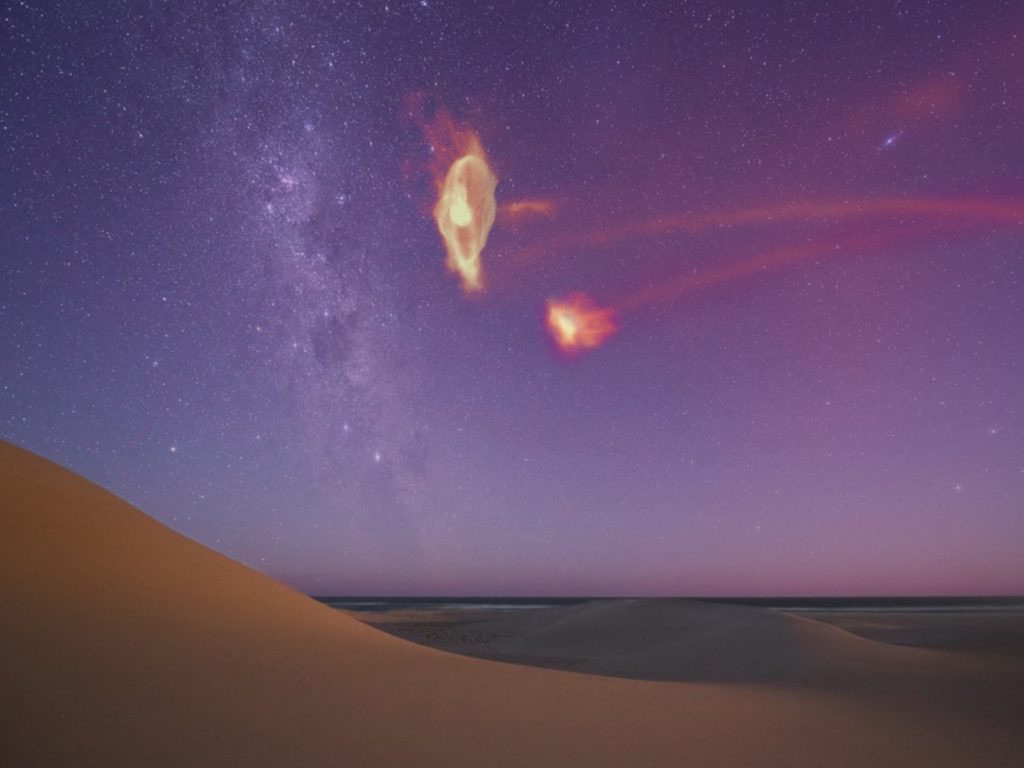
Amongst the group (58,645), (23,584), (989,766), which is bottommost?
(989,766)

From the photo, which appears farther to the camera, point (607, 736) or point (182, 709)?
point (607, 736)

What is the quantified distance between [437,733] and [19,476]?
231 inches

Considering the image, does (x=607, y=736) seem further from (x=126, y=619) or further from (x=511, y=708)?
(x=126, y=619)

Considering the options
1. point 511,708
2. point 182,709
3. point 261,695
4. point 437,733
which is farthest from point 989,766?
point 182,709

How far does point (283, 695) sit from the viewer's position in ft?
15.0

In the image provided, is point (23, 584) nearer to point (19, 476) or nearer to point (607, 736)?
point (19, 476)

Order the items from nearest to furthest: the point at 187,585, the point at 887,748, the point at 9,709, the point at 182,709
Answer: the point at 9,709 < the point at 182,709 < the point at 887,748 < the point at 187,585

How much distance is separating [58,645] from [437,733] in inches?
111

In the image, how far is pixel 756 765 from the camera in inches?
194

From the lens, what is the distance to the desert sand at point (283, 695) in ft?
12.3

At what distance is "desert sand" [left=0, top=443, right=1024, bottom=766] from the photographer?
376cm

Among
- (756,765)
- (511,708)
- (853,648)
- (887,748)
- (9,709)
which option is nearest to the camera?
(9,709)

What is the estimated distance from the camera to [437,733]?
14.8ft

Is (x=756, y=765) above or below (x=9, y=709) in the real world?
below
